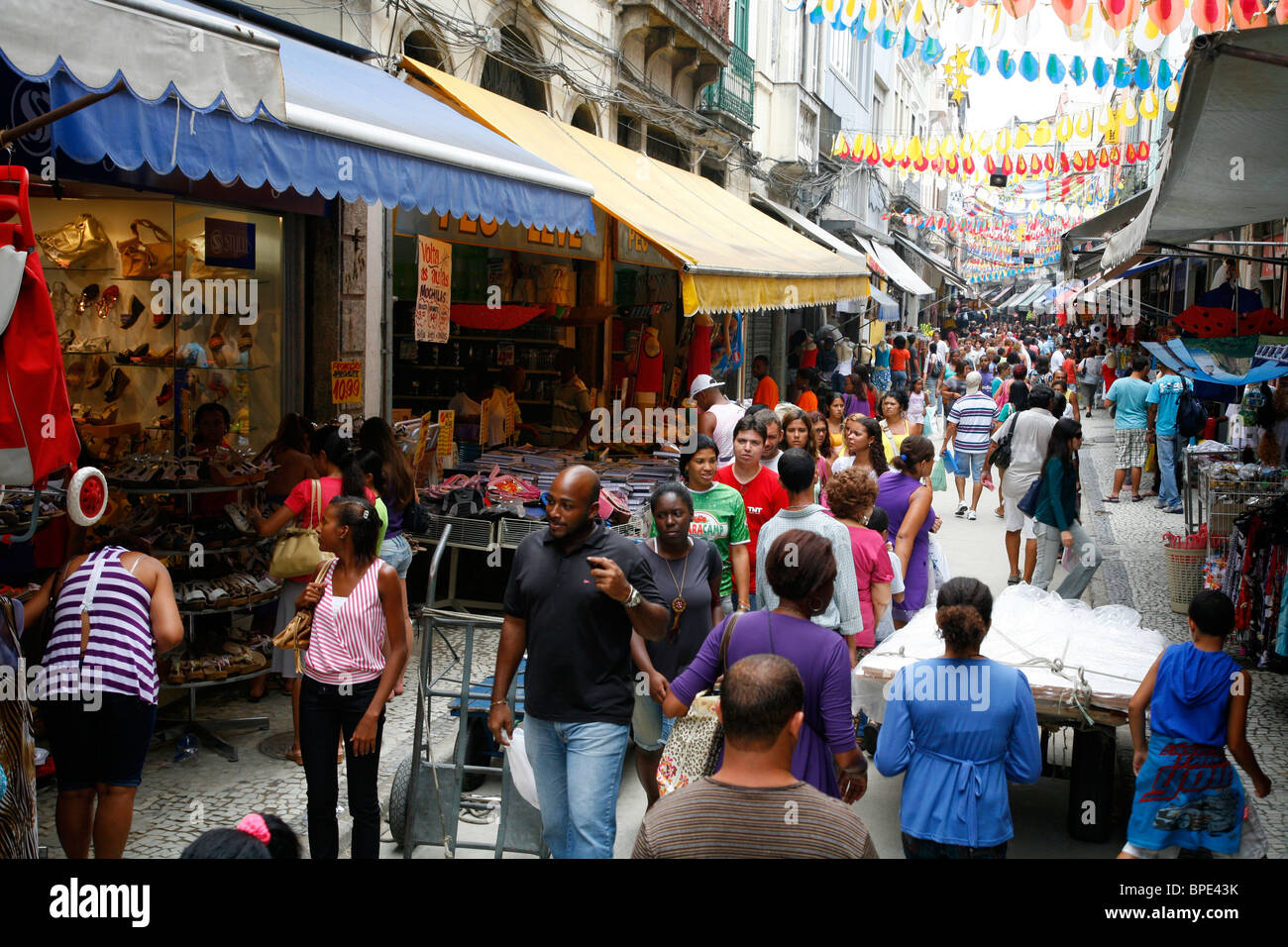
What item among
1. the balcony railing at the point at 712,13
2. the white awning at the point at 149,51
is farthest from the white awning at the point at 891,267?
the white awning at the point at 149,51

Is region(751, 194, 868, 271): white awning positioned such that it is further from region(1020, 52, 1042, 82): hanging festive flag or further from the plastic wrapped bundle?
the plastic wrapped bundle

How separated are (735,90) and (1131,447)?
9680mm

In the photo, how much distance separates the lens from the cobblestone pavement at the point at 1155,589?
621 centimetres

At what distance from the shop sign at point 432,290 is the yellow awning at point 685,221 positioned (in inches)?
60.2

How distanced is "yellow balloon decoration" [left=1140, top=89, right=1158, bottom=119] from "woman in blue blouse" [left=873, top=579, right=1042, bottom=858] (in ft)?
44.7

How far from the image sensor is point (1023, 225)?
4903 centimetres

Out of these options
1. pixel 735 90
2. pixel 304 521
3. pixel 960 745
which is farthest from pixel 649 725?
pixel 735 90

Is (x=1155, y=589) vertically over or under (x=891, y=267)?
under

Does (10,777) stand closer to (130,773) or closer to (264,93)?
(130,773)

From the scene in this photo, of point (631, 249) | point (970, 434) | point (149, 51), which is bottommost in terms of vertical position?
point (970, 434)

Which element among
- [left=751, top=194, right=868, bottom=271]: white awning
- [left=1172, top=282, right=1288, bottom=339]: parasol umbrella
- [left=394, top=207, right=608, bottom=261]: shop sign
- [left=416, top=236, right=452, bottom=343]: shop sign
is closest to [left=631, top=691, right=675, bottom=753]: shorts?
[left=394, top=207, right=608, bottom=261]: shop sign

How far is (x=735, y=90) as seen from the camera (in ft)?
70.2

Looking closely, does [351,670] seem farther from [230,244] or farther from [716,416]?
[716,416]

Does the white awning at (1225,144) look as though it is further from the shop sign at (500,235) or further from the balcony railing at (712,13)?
the balcony railing at (712,13)
